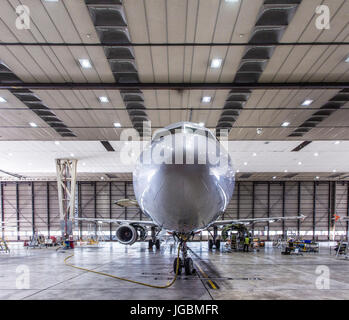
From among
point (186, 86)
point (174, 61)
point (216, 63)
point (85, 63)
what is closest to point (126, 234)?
point (186, 86)

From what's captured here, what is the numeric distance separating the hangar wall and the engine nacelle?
85.3ft

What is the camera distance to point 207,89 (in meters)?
10.4

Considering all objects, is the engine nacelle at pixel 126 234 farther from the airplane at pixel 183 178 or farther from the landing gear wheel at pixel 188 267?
the airplane at pixel 183 178

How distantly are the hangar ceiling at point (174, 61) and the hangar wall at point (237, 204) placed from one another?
25.9m

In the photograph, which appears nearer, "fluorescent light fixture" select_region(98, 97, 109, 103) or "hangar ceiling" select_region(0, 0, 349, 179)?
"hangar ceiling" select_region(0, 0, 349, 179)

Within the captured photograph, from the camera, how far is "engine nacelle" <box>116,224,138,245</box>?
13.3m

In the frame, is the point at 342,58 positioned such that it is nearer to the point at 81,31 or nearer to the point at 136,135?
the point at 81,31

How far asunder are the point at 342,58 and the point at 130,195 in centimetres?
3368

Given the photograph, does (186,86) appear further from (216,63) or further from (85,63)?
(85,63)

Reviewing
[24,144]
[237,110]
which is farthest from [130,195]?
[237,110]

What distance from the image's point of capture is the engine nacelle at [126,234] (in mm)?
13309

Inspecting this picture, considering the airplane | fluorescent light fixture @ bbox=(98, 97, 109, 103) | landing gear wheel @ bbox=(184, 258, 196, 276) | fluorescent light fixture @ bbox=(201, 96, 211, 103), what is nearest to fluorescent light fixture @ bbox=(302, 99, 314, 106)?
fluorescent light fixture @ bbox=(201, 96, 211, 103)

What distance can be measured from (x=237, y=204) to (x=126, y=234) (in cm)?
2845

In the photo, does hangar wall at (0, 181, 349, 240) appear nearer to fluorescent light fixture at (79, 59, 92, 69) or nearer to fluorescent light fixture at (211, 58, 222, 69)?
fluorescent light fixture at (79, 59, 92, 69)
